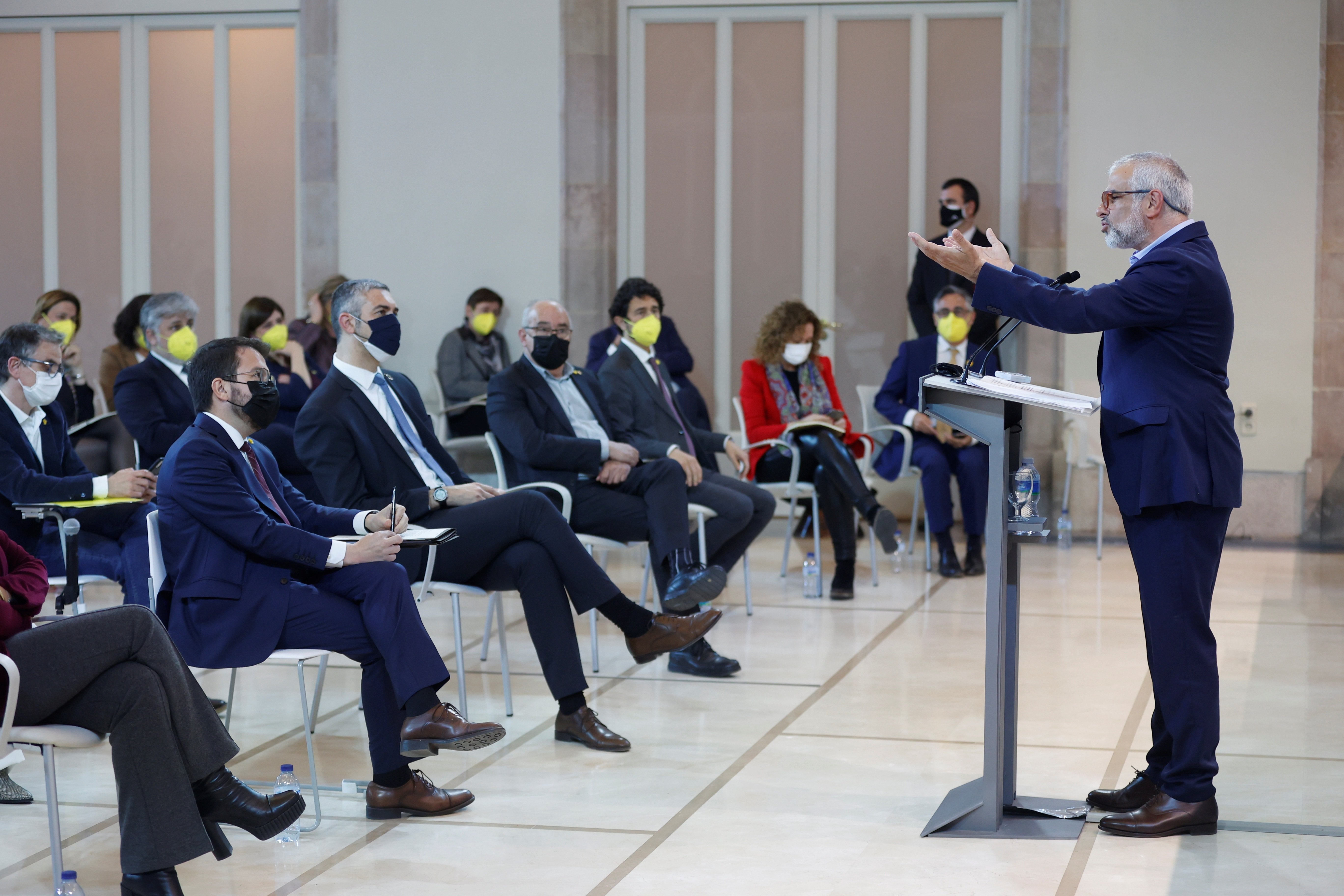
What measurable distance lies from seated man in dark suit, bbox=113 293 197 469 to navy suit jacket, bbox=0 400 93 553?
0.80 metres

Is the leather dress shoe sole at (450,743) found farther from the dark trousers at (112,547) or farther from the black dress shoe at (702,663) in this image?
the black dress shoe at (702,663)

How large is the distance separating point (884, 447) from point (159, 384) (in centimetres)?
361

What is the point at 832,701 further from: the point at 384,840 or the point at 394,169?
the point at 394,169

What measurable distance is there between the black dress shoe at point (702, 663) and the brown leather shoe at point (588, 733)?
0.85 meters

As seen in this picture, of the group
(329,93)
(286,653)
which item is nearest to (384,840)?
(286,653)

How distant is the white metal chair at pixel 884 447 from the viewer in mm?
7410

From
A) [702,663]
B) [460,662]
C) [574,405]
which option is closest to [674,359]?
[574,405]

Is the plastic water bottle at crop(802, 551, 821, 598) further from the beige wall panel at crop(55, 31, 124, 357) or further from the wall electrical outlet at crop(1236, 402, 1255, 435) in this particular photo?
the beige wall panel at crop(55, 31, 124, 357)

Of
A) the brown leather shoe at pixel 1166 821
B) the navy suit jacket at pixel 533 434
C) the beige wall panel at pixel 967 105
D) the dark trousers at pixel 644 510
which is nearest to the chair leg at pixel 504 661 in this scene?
the dark trousers at pixel 644 510

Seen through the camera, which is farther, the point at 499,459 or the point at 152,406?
the point at 152,406

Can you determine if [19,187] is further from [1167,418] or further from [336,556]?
[1167,418]

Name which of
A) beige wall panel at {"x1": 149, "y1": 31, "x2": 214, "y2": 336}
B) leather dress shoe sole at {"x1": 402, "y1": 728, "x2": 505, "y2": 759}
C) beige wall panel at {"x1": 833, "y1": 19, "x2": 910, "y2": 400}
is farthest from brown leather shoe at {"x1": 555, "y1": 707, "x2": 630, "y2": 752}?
beige wall panel at {"x1": 149, "y1": 31, "x2": 214, "y2": 336}

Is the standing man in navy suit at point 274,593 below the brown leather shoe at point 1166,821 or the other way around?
the other way around

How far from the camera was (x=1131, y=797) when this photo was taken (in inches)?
141
